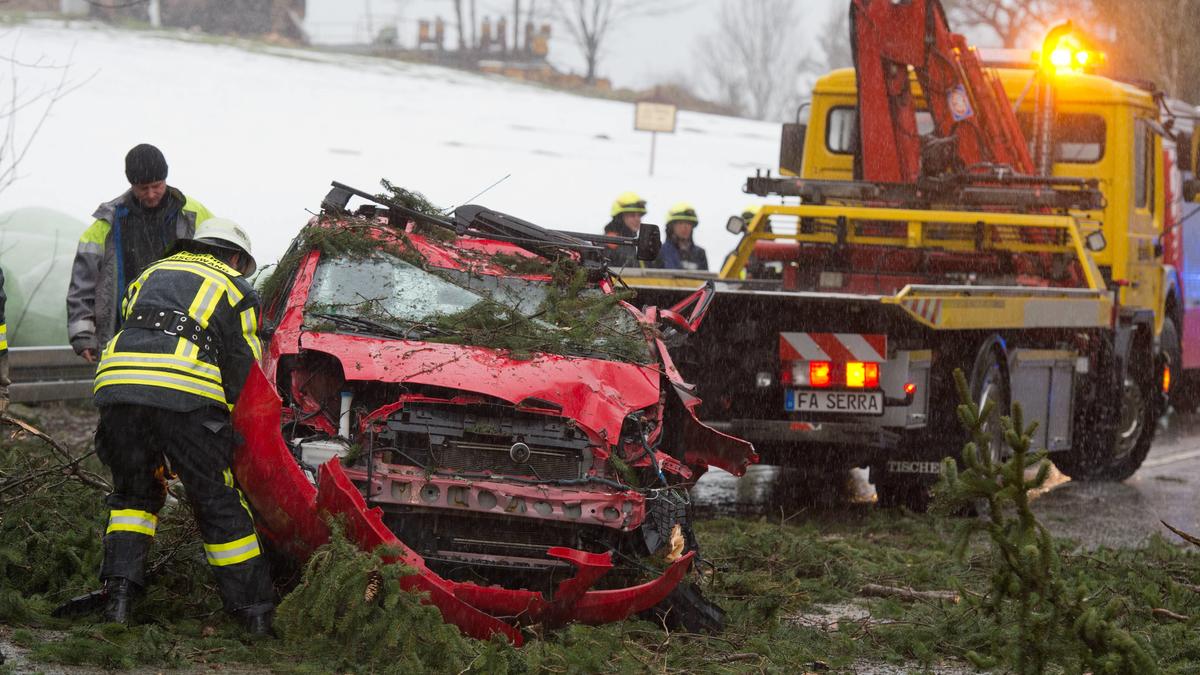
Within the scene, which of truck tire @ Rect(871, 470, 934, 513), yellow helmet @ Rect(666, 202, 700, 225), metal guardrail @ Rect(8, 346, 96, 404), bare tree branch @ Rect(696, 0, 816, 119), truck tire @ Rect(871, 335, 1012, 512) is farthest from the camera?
bare tree branch @ Rect(696, 0, 816, 119)

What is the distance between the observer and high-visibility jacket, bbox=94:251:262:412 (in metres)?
5.44

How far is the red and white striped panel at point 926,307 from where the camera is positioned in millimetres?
8805

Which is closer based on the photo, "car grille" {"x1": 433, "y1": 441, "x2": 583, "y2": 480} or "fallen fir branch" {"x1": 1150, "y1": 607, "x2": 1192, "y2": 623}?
"car grille" {"x1": 433, "y1": 441, "x2": 583, "y2": 480}

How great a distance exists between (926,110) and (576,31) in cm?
4158

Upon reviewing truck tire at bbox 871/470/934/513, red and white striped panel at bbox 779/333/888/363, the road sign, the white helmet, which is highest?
the road sign

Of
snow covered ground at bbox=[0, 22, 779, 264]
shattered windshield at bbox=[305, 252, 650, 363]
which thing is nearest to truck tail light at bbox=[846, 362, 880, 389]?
shattered windshield at bbox=[305, 252, 650, 363]

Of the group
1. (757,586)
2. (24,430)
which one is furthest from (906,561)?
(24,430)

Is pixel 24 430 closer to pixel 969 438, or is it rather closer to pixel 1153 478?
pixel 969 438

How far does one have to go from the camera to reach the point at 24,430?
6918 mm

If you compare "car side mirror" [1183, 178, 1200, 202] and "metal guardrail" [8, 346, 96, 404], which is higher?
"car side mirror" [1183, 178, 1200, 202]

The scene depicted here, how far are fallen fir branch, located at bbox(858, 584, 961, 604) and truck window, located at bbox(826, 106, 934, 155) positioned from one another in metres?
6.17

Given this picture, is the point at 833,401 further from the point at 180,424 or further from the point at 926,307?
the point at 180,424

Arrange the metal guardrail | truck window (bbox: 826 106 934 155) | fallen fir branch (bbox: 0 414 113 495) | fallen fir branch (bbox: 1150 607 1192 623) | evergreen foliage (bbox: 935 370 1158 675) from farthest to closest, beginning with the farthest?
truck window (bbox: 826 106 934 155)
the metal guardrail
fallen fir branch (bbox: 0 414 113 495)
fallen fir branch (bbox: 1150 607 1192 623)
evergreen foliage (bbox: 935 370 1158 675)

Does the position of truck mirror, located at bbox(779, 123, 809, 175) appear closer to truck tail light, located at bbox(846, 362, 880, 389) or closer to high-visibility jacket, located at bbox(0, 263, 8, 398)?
truck tail light, located at bbox(846, 362, 880, 389)
